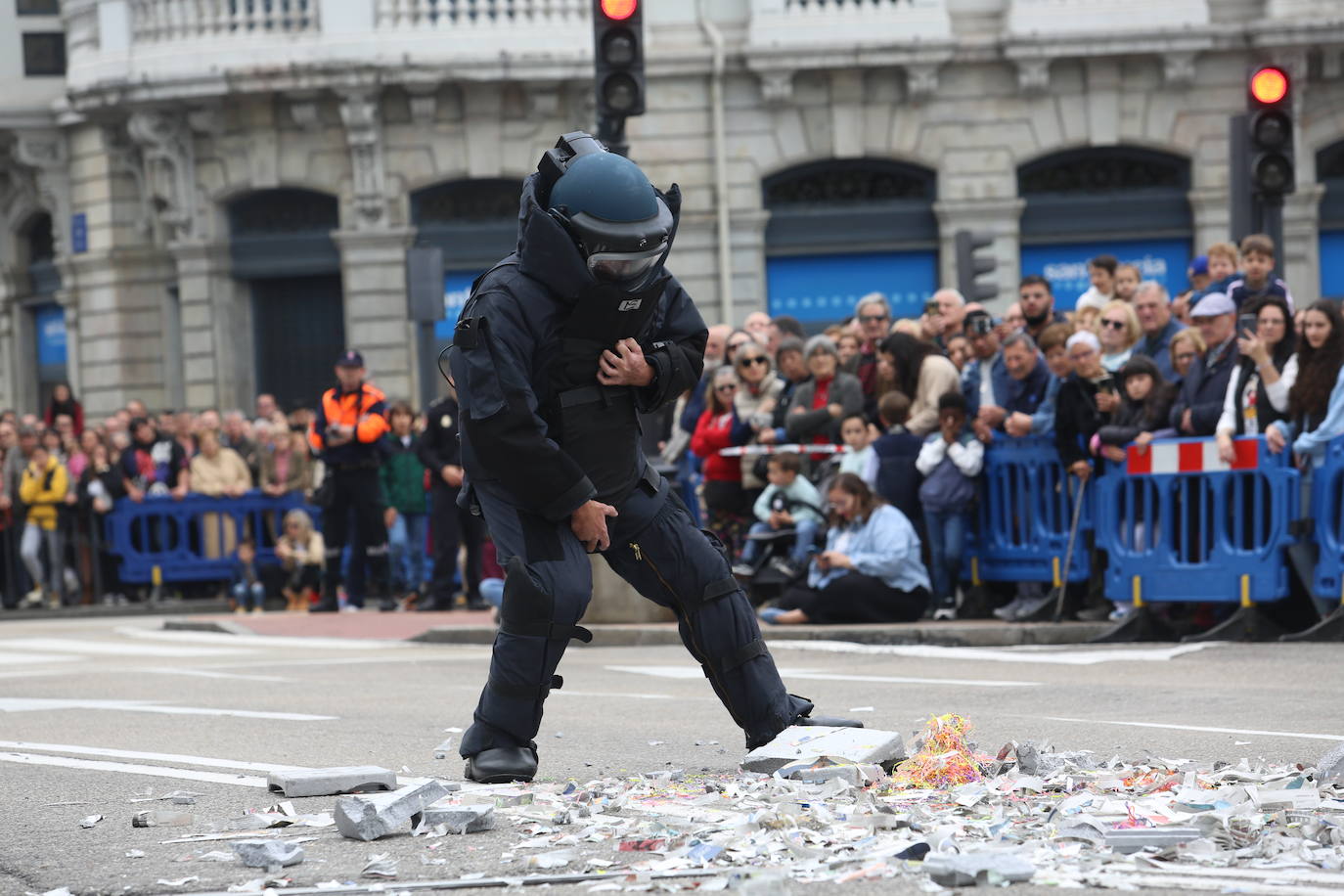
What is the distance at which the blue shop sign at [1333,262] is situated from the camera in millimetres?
26062

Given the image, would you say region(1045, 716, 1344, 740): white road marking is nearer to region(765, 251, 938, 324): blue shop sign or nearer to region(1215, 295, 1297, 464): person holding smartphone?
Answer: region(1215, 295, 1297, 464): person holding smartphone

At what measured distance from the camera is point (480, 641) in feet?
48.1

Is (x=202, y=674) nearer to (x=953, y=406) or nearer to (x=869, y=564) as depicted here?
(x=869, y=564)

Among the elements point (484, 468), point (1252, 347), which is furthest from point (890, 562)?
point (484, 468)

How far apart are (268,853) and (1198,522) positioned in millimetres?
7872

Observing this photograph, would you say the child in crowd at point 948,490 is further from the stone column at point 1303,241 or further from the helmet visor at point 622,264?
the stone column at point 1303,241

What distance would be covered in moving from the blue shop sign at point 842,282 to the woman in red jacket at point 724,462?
11.4 m

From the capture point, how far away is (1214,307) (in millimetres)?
12320

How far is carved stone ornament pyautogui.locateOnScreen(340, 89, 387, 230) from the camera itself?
26.2 m

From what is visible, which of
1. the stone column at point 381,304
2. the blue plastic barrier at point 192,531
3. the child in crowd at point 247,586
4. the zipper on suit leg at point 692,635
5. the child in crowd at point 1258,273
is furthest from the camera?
the stone column at point 381,304

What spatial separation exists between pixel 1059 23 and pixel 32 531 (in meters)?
12.4

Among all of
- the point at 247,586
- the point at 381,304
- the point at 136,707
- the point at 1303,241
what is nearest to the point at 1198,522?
the point at 136,707

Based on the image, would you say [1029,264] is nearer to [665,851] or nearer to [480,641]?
[480,641]

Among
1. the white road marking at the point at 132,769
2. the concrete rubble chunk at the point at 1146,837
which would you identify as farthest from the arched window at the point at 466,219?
the concrete rubble chunk at the point at 1146,837
